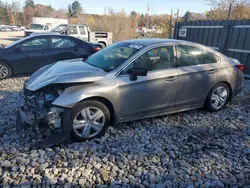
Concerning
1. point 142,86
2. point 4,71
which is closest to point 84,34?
point 4,71

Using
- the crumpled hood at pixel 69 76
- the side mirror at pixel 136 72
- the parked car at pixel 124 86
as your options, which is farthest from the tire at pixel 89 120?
the side mirror at pixel 136 72

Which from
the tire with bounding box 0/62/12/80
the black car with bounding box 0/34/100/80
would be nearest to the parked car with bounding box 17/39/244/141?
the black car with bounding box 0/34/100/80

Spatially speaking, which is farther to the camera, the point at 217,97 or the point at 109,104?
the point at 217,97

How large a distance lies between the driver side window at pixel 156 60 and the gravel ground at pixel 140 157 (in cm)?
108

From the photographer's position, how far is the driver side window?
360cm

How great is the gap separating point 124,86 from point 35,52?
476cm

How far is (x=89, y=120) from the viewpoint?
10.9 feet

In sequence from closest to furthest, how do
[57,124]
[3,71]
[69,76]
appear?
[57,124] < [69,76] < [3,71]

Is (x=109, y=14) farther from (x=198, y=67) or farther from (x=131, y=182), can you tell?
(x=131, y=182)

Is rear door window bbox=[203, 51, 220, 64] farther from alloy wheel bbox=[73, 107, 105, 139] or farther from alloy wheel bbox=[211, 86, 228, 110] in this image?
alloy wheel bbox=[73, 107, 105, 139]

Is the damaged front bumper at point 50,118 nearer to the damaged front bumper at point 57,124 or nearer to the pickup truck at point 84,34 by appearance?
the damaged front bumper at point 57,124

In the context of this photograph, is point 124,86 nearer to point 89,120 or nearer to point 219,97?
point 89,120

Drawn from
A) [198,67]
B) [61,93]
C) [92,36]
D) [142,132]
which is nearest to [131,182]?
[142,132]

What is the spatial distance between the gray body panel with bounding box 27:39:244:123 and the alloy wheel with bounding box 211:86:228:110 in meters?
0.20
